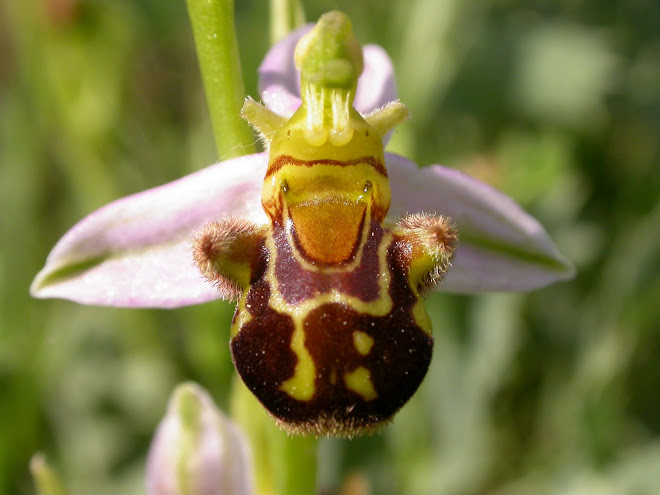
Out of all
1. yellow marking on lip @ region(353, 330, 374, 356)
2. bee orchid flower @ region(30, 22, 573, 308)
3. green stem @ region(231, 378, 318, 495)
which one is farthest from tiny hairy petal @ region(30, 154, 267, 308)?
yellow marking on lip @ region(353, 330, 374, 356)

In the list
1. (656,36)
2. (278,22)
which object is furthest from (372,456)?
(656,36)

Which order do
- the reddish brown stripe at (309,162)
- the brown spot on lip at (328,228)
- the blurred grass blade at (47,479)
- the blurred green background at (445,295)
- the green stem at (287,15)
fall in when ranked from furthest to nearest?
1. the blurred green background at (445,295)
2. the green stem at (287,15)
3. the blurred grass blade at (47,479)
4. the reddish brown stripe at (309,162)
5. the brown spot on lip at (328,228)

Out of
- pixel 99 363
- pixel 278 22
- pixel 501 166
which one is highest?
pixel 278 22

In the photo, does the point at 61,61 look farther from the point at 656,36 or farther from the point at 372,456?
the point at 656,36

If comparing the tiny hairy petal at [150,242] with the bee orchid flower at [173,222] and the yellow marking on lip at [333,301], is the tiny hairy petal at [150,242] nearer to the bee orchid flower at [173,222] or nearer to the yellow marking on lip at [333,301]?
the bee orchid flower at [173,222]

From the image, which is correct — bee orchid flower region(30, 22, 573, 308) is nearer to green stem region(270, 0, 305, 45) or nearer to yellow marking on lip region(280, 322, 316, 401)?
green stem region(270, 0, 305, 45)

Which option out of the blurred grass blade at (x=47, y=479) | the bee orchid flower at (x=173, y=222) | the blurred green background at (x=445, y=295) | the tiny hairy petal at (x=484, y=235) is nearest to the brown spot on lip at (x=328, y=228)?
the bee orchid flower at (x=173, y=222)

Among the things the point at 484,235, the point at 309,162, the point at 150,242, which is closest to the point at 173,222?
the point at 150,242
